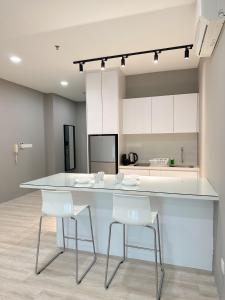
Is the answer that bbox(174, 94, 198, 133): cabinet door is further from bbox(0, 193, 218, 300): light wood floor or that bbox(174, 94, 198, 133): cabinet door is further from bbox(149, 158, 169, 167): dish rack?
bbox(0, 193, 218, 300): light wood floor

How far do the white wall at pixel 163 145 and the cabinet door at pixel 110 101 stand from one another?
638 millimetres

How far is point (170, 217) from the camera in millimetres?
2484

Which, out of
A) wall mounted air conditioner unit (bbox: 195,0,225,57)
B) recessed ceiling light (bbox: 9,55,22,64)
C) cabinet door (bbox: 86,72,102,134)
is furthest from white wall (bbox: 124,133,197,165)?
wall mounted air conditioner unit (bbox: 195,0,225,57)

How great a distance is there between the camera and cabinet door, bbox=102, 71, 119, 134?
4.39 metres

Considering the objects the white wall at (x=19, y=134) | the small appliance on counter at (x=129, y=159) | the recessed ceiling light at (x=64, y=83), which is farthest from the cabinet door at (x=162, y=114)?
the white wall at (x=19, y=134)

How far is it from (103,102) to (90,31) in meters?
1.67

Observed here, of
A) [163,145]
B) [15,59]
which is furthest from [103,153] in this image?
[15,59]

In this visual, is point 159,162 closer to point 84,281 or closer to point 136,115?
point 136,115

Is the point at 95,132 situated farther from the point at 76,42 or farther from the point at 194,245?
the point at 194,245

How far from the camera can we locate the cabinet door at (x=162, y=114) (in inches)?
173

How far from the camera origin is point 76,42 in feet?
10.5

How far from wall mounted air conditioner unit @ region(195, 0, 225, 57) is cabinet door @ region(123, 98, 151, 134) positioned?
2422mm

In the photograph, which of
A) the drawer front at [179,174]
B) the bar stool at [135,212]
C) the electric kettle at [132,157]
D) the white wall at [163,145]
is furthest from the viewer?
the electric kettle at [132,157]

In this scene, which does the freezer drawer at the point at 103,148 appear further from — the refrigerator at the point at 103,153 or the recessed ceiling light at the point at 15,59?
the recessed ceiling light at the point at 15,59
